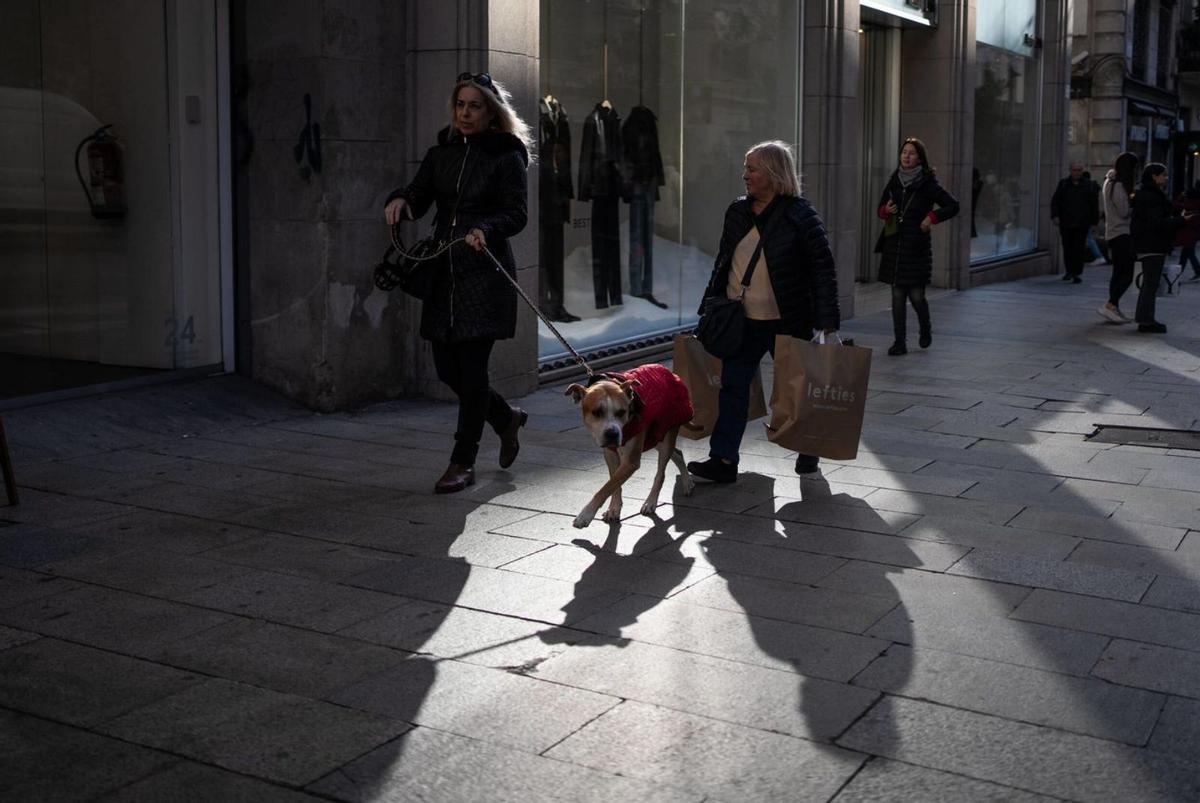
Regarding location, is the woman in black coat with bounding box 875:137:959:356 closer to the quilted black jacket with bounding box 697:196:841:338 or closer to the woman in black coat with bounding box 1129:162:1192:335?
the woman in black coat with bounding box 1129:162:1192:335

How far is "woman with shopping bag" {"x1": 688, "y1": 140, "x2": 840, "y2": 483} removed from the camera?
743 centimetres

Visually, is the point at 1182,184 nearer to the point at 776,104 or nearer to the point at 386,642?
the point at 776,104

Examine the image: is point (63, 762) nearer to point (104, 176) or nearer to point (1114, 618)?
point (1114, 618)

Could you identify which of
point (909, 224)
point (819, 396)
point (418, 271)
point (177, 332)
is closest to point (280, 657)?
point (418, 271)

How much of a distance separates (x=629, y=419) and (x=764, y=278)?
156 centimetres

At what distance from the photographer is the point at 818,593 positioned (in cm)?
554

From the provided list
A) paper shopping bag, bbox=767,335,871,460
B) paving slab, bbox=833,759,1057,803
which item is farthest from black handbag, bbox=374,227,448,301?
paving slab, bbox=833,759,1057,803

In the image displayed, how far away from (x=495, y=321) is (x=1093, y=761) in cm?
395

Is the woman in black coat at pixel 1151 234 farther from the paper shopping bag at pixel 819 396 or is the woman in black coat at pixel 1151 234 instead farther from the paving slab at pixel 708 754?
the paving slab at pixel 708 754

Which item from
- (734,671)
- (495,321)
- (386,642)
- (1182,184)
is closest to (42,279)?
(495,321)

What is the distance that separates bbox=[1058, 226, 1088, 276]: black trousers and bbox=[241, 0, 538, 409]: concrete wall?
49.3 feet

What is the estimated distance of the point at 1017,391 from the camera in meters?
11.0

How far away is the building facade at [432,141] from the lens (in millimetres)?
9570

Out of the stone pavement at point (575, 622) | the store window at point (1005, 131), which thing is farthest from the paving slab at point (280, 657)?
the store window at point (1005, 131)
